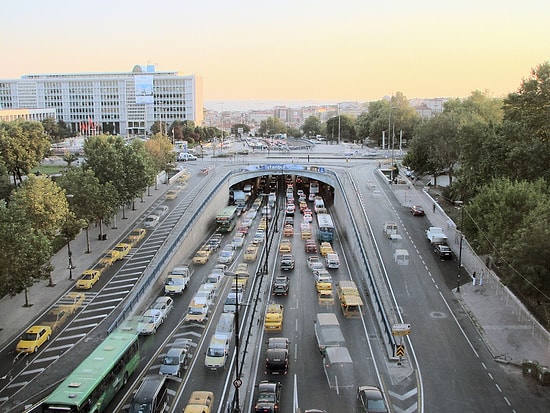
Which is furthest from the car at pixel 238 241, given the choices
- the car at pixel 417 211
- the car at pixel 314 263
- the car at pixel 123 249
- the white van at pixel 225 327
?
the white van at pixel 225 327

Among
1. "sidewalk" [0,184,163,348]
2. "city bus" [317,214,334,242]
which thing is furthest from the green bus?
"city bus" [317,214,334,242]

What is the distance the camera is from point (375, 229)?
186ft

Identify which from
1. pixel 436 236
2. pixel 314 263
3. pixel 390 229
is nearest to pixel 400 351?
pixel 314 263

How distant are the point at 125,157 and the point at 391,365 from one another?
126 feet

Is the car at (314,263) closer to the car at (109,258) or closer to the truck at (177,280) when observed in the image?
the truck at (177,280)

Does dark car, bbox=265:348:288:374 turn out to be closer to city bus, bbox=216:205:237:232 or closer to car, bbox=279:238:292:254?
car, bbox=279:238:292:254

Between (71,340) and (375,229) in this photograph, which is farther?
(375,229)

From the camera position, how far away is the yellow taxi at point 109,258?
47213 millimetres

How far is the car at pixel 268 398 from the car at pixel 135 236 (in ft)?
96.0

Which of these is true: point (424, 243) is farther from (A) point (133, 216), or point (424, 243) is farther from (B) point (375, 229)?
(A) point (133, 216)

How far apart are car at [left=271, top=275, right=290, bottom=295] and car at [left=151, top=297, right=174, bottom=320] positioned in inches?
296

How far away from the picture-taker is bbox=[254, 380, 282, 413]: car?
2498 cm

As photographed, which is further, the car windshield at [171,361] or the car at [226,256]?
Result: the car at [226,256]

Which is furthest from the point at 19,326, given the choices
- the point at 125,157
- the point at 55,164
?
the point at 55,164
